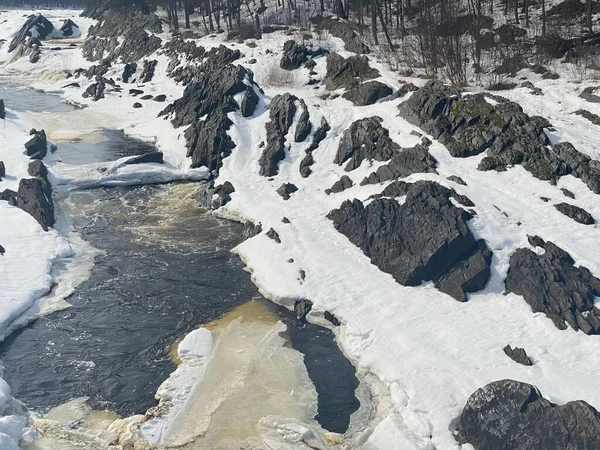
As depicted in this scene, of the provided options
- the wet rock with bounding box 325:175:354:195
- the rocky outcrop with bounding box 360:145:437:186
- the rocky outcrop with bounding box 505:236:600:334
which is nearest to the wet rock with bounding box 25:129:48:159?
the wet rock with bounding box 325:175:354:195

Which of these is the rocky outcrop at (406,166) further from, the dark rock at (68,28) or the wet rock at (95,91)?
the dark rock at (68,28)

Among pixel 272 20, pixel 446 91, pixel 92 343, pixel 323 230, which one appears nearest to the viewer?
pixel 92 343

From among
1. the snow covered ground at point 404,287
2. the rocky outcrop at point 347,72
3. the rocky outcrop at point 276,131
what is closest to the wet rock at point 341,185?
the snow covered ground at point 404,287

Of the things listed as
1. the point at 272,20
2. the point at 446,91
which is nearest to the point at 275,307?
the point at 446,91

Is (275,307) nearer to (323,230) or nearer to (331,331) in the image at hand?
(331,331)

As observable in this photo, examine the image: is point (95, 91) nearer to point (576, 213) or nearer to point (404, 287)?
point (404, 287)

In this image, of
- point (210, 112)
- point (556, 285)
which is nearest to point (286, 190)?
point (210, 112)
